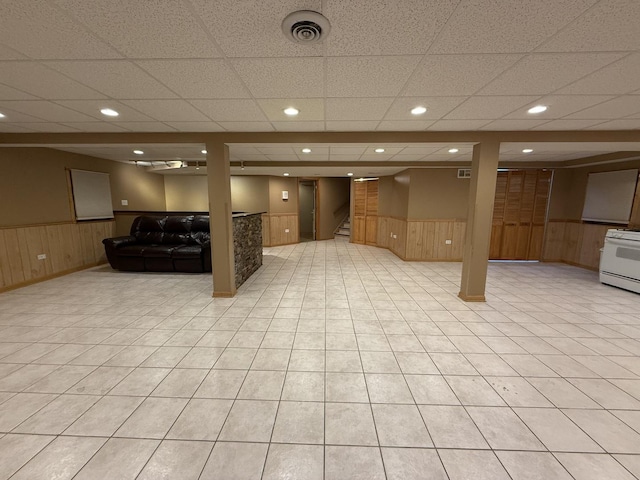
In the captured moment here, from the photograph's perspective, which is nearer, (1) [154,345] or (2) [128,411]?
(2) [128,411]

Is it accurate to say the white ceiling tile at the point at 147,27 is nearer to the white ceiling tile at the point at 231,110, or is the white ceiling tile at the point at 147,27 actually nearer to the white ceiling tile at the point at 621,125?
the white ceiling tile at the point at 231,110

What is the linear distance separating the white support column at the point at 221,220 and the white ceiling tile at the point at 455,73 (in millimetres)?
2621

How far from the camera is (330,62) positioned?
182 cm

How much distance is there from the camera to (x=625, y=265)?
14.1 feet

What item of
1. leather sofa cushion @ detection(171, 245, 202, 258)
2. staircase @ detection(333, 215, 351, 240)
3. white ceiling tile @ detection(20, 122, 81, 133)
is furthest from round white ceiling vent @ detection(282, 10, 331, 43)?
staircase @ detection(333, 215, 351, 240)

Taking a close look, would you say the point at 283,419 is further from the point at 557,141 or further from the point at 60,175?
the point at 60,175

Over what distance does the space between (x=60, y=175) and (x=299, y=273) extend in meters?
5.06

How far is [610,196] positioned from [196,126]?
7861mm

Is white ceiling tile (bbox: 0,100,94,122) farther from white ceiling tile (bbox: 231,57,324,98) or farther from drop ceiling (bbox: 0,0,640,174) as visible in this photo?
white ceiling tile (bbox: 231,57,324,98)

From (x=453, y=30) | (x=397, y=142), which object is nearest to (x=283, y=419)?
(x=453, y=30)

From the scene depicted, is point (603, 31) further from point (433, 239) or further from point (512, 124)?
point (433, 239)

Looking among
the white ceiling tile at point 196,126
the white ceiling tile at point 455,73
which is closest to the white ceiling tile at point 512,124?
the white ceiling tile at point 455,73

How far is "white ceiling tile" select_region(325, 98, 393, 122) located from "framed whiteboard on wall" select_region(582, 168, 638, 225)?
221 inches

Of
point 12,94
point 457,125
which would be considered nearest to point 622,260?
point 457,125
